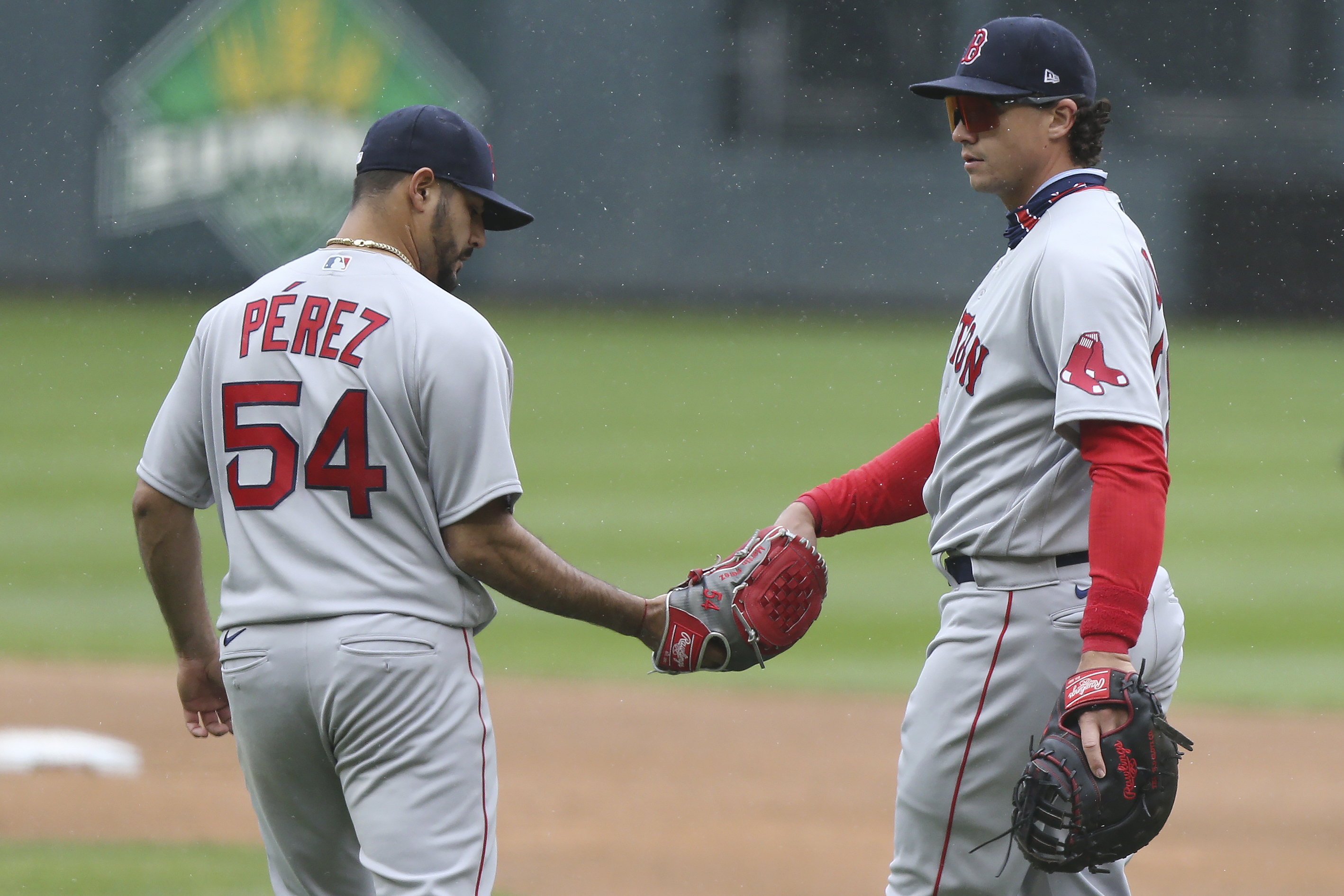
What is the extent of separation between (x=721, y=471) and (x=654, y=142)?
30.7 ft

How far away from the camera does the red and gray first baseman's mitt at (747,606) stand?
2725mm

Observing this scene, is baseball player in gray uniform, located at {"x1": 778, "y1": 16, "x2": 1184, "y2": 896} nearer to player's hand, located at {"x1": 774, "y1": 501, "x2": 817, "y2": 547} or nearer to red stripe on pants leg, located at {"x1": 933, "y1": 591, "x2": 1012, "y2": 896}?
red stripe on pants leg, located at {"x1": 933, "y1": 591, "x2": 1012, "y2": 896}

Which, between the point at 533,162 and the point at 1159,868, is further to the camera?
the point at 533,162

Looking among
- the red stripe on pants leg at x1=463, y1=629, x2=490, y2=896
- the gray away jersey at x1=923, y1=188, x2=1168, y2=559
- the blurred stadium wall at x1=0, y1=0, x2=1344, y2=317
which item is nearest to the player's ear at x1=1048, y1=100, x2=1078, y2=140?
the gray away jersey at x1=923, y1=188, x2=1168, y2=559

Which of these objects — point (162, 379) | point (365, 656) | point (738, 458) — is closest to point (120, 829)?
point (365, 656)

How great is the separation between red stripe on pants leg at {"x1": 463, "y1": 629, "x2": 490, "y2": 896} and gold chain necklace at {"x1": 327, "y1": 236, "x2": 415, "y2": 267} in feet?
1.95

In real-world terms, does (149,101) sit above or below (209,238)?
above

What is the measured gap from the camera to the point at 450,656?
89.6 inches

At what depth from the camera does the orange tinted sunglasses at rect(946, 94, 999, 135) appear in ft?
8.18

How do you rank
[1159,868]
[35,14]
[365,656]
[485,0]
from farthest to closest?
[485,0]
[35,14]
[1159,868]
[365,656]

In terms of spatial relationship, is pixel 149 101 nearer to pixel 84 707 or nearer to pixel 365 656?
pixel 84 707

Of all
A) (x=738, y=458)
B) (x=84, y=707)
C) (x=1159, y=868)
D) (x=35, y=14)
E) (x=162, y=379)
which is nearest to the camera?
(x=1159, y=868)

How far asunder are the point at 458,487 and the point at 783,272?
20776 millimetres

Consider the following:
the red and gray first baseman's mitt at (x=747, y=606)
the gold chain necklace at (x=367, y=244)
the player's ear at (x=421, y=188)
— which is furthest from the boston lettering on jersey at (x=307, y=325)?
the red and gray first baseman's mitt at (x=747, y=606)
